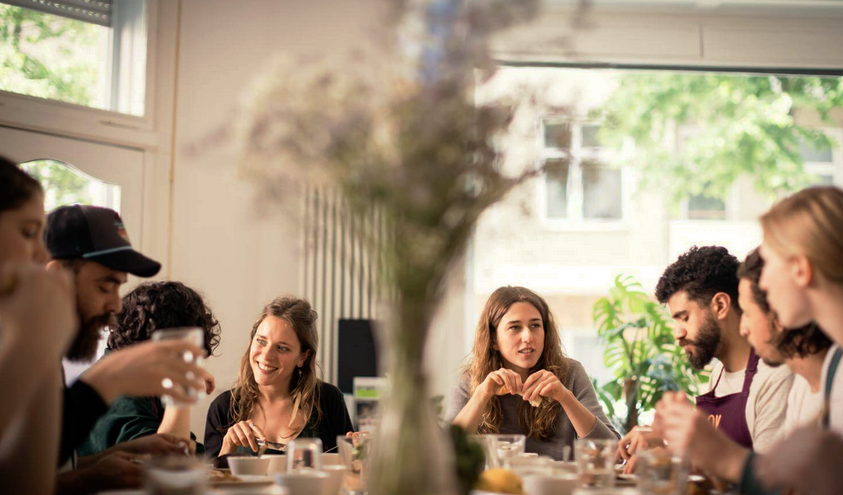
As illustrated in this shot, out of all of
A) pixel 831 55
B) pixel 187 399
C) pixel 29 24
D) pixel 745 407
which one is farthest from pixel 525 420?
pixel 831 55

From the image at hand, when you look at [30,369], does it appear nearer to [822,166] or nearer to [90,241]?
[90,241]

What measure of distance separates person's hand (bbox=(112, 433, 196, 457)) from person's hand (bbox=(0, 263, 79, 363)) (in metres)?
0.63

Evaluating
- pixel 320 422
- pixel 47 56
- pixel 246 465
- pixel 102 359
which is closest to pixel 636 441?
pixel 246 465

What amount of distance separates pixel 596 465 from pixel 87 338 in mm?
1267

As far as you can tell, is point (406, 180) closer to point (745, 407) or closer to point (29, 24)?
point (745, 407)

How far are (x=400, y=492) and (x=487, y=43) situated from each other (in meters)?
0.69

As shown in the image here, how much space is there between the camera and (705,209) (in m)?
9.70

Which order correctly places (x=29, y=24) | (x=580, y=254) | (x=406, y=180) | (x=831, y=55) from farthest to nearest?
(x=580, y=254) < (x=831, y=55) < (x=29, y=24) < (x=406, y=180)

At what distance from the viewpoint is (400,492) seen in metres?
1.15

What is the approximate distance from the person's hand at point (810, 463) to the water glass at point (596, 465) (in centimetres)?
39

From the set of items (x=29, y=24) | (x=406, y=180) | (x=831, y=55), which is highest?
(x=831, y=55)

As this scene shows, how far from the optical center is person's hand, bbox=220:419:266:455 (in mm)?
2551

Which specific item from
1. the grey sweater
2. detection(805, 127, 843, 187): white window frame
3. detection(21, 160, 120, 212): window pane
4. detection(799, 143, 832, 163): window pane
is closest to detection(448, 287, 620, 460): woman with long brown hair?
the grey sweater

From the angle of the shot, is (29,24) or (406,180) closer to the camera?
(406,180)
